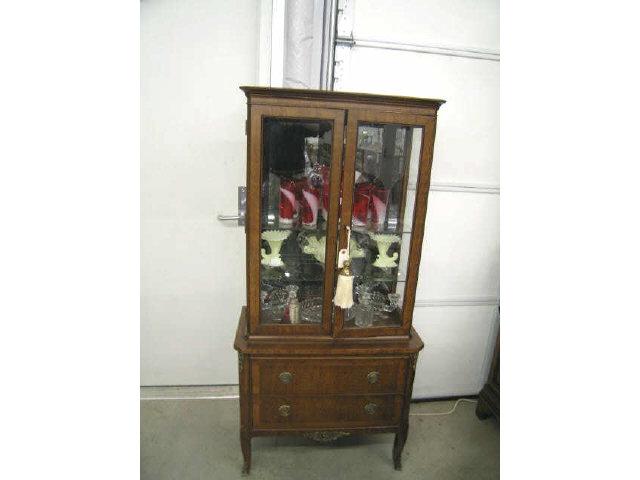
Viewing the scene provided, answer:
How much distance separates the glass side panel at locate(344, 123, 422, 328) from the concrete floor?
28.1 inches

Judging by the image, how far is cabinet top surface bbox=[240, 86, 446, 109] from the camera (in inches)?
44.7

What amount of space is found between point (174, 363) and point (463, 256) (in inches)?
68.8

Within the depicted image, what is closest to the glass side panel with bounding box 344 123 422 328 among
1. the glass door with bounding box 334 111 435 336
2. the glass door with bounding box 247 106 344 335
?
the glass door with bounding box 334 111 435 336

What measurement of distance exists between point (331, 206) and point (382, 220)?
0.28m

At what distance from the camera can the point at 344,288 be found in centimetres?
132

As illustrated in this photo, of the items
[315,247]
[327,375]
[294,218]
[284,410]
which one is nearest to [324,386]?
[327,375]

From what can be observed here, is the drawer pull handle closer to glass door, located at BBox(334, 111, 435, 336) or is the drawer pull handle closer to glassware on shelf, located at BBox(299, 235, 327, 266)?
glass door, located at BBox(334, 111, 435, 336)

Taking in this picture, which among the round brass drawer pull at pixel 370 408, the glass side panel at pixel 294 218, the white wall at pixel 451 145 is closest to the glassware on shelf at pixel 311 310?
the glass side panel at pixel 294 218

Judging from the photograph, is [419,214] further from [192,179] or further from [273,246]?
[192,179]

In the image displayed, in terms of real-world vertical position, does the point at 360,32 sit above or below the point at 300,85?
above

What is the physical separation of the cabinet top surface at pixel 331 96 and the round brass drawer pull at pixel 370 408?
1.22m
